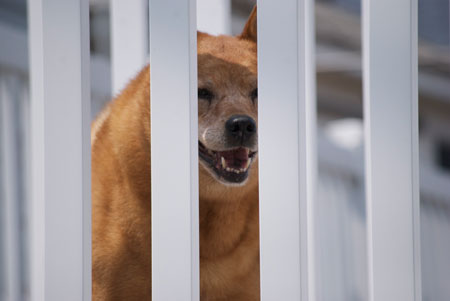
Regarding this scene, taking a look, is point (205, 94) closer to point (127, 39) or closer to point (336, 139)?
point (127, 39)

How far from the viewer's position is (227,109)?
1349 millimetres

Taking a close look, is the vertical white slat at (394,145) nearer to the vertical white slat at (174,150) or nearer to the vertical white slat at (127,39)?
the vertical white slat at (174,150)

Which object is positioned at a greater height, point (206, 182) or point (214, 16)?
point (214, 16)

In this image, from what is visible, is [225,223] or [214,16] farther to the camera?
[214,16]

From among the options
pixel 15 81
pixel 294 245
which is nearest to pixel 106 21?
pixel 15 81

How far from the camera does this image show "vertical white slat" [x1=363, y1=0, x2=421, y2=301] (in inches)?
24.6

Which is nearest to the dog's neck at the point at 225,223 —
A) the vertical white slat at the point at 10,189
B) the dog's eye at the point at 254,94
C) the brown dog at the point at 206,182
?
the brown dog at the point at 206,182

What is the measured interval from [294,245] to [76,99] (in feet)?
1.21

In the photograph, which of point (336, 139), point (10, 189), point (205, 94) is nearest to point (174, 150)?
point (205, 94)

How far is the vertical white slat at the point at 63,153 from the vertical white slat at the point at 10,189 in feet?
4.16

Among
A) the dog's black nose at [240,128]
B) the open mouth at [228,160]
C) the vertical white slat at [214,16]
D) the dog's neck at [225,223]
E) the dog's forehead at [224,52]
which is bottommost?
the dog's neck at [225,223]

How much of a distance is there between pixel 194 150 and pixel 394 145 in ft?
0.86

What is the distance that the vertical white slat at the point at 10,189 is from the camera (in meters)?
1.85

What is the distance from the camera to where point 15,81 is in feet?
6.41
